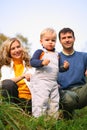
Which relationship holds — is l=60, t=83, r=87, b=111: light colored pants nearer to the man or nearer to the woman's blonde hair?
the man

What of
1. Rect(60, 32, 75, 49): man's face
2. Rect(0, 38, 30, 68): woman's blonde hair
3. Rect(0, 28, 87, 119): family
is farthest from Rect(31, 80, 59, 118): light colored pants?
Rect(60, 32, 75, 49): man's face

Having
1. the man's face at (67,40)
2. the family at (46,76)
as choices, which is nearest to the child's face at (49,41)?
the family at (46,76)

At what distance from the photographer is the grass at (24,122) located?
3793mm

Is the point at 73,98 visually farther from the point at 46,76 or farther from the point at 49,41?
the point at 49,41

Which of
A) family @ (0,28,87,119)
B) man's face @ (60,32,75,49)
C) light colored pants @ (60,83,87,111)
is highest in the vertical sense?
man's face @ (60,32,75,49)

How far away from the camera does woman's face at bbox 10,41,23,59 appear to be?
526 cm

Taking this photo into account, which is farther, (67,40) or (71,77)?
(67,40)

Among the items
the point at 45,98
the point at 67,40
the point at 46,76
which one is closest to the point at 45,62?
the point at 46,76

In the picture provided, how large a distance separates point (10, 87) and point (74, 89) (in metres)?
0.96

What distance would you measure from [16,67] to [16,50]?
246mm

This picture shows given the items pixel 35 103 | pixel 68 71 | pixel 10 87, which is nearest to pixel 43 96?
pixel 35 103

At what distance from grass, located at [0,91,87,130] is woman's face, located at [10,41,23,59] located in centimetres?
121

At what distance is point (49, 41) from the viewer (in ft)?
16.1

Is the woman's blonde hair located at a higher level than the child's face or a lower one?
lower
